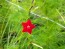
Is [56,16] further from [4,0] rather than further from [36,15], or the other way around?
[4,0]

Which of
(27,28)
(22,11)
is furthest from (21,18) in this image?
(27,28)

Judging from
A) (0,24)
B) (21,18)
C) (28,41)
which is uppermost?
(21,18)

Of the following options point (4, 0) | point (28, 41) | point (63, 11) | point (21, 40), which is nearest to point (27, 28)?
point (28, 41)

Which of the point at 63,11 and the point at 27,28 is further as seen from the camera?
the point at 63,11

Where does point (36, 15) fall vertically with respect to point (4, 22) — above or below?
above

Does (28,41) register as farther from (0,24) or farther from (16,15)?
(0,24)

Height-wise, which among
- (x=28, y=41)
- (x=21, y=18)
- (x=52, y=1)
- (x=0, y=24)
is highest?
(x=52, y=1)

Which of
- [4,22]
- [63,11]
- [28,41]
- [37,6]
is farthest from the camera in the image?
[4,22]

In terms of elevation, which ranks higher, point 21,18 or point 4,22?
point 21,18

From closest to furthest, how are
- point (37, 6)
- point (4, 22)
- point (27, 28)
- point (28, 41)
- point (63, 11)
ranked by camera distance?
point (27, 28) → point (28, 41) → point (37, 6) → point (63, 11) → point (4, 22)
